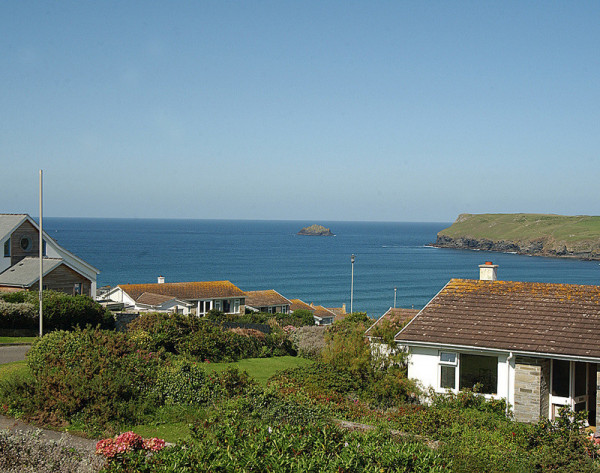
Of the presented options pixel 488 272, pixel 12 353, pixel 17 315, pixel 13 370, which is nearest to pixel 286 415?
pixel 13 370

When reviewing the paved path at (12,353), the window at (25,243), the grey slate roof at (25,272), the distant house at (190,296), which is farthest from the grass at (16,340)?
the distant house at (190,296)

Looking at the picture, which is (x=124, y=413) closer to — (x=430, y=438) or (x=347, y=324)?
(x=430, y=438)

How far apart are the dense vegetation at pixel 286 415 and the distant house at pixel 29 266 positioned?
51.6 ft

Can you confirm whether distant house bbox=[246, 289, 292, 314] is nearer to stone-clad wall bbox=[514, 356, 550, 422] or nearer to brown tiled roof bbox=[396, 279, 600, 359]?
brown tiled roof bbox=[396, 279, 600, 359]

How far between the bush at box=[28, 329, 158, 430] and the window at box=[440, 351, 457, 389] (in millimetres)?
8148

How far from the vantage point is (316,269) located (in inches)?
5920

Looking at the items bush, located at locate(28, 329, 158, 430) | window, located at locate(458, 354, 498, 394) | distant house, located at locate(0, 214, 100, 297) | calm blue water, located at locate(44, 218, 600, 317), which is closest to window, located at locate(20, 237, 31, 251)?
distant house, located at locate(0, 214, 100, 297)

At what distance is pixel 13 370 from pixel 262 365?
8615 millimetres

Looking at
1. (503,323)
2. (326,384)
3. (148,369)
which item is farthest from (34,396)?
(503,323)

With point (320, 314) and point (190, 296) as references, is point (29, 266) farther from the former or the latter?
point (320, 314)

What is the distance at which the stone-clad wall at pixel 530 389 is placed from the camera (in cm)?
1652

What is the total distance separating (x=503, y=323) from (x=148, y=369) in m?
10.3

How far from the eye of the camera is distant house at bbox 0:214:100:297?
3328 cm

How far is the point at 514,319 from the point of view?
1850cm
